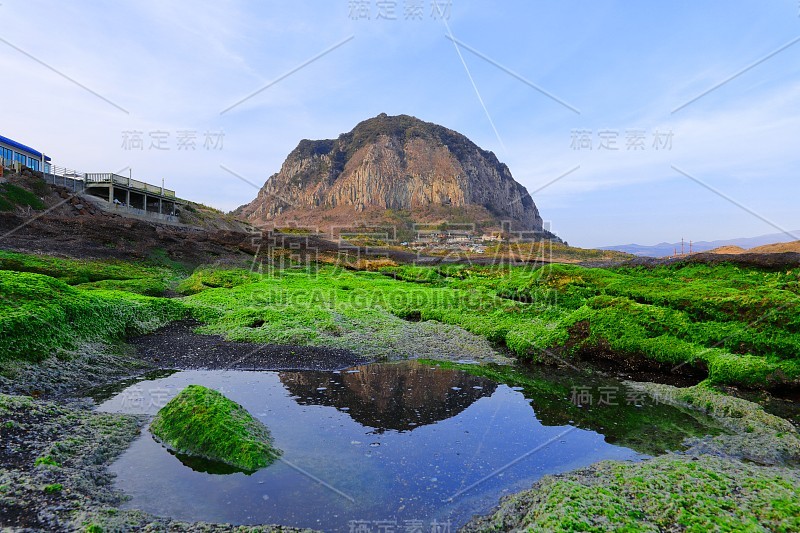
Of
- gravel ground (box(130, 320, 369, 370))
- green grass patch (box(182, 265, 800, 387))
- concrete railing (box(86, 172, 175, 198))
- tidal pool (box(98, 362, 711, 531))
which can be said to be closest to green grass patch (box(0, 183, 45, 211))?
concrete railing (box(86, 172, 175, 198))

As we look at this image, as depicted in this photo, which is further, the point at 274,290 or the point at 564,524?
the point at 274,290

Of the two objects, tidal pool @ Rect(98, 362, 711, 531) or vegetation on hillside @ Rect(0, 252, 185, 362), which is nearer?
tidal pool @ Rect(98, 362, 711, 531)

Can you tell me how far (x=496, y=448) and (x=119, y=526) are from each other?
229 inches

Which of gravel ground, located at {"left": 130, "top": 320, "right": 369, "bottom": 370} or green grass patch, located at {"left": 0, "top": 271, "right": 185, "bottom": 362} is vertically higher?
green grass patch, located at {"left": 0, "top": 271, "right": 185, "bottom": 362}

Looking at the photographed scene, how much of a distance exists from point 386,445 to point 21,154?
6623 centimetres

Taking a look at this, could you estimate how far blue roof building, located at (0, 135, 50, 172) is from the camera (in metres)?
48.2

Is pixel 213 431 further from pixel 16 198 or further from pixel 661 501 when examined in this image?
pixel 16 198

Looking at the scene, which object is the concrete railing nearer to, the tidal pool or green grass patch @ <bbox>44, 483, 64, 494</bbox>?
the tidal pool

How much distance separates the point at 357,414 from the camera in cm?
916

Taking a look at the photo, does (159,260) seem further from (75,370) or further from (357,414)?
(357,414)

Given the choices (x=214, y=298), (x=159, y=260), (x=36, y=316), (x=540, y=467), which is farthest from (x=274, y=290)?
(x=540, y=467)

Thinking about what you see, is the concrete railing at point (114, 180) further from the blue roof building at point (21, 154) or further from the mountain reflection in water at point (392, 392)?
the mountain reflection in water at point (392, 392)

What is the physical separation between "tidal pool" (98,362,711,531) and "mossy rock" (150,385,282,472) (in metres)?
0.20

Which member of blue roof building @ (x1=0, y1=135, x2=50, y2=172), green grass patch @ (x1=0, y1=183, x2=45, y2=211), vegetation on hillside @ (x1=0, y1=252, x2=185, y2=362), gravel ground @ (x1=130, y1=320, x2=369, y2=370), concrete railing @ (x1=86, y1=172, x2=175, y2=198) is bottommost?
gravel ground @ (x1=130, y1=320, x2=369, y2=370)
